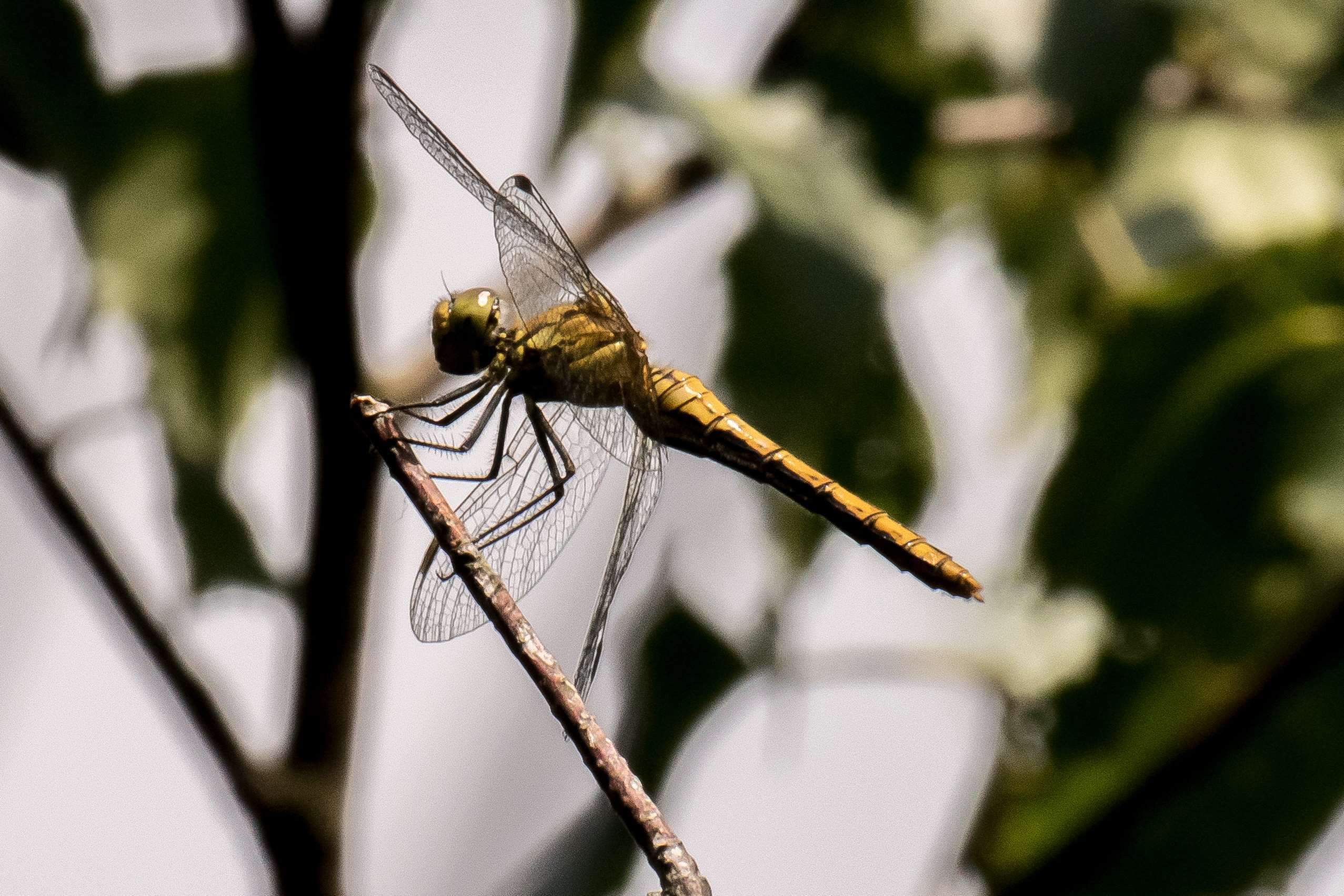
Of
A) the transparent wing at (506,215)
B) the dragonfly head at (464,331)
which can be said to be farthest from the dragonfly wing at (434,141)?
the dragonfly head at (464,331)

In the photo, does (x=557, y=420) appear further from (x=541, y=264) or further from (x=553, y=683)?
(x=553, y=683)

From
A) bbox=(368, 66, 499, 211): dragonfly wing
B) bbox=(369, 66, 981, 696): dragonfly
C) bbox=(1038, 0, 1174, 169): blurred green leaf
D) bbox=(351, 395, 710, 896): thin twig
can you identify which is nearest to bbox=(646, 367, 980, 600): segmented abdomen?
bbox=(369, 66, 981, 696): dragonfly

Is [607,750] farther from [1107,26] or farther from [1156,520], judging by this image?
[1107,26]

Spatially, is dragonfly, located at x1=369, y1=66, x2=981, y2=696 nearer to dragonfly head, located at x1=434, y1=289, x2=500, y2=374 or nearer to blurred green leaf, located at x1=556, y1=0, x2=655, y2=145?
dragonfly head, located at x1=434, y1=289, x2=500, y2=374

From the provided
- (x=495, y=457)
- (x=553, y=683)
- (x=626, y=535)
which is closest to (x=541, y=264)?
(x=495, y=457)

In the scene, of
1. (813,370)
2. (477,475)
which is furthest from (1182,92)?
(477,475)
